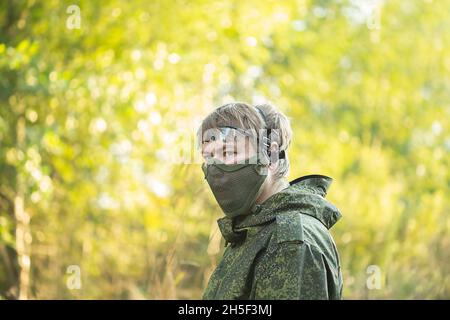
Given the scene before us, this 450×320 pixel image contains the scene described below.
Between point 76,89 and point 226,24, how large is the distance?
2251mm

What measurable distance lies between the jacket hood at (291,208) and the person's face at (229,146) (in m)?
0.18

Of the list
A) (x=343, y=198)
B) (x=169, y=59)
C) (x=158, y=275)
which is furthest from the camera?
(x=343, y=198)

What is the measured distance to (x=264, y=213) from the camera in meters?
2.34

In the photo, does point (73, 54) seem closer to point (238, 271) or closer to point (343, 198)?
point (343, 198)

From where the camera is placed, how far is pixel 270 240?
2.23 m

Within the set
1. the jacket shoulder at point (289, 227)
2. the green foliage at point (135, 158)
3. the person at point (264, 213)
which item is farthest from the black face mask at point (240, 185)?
the green foliage at point (135, 158)

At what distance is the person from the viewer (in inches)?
83.4

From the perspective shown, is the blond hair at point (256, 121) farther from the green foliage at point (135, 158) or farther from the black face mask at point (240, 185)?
the green foliage at point (135, 158)

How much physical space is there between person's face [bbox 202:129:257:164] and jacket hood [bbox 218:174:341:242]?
0.18 m

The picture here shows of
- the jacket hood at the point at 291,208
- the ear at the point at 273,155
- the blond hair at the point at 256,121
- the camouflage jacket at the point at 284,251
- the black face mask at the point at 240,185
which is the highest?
the blond hair at the point at 256,121

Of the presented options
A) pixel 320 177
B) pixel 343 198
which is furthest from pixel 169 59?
pixel 320 177

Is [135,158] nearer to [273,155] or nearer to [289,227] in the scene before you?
[273,155]

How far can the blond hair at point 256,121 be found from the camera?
7.99ft

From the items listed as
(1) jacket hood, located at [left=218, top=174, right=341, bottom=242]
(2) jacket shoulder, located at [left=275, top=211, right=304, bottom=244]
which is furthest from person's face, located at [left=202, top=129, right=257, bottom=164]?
(2) jacket shoulder, located at [left=275, top=211, right=304, bottom=244]
